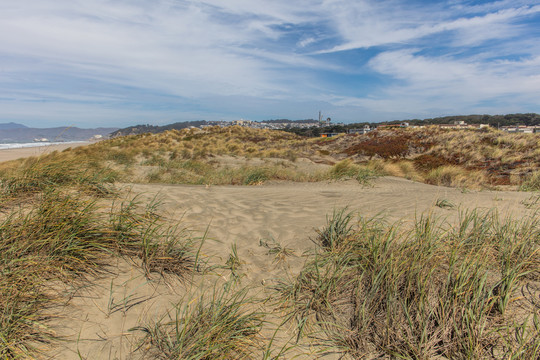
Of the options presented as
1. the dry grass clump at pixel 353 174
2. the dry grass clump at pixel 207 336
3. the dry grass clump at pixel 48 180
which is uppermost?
the dry grass clump at pixel 48 180

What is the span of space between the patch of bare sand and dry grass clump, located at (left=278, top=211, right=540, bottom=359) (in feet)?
1.17

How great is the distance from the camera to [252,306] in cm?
238

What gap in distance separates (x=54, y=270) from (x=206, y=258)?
4.37 ft

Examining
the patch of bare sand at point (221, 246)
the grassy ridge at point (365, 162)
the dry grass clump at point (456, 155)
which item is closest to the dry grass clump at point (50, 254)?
the patch of bare sand at point (221, 246)

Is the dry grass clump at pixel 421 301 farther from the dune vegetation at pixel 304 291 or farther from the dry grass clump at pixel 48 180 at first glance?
the dry grass clump at pixel 48 180

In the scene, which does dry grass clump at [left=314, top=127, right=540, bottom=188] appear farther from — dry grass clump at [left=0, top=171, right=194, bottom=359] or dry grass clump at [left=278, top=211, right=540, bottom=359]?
dry grass clump at [left=0, top=171, right=194, bottom=359]

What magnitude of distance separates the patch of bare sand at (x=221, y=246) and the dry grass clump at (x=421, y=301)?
0.36m

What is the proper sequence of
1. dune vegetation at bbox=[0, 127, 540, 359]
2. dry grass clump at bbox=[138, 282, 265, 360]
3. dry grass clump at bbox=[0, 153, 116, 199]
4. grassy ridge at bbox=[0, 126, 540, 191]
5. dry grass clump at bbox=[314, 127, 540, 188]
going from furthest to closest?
1. dry grass clump at bbox=[314, 127, 540, 188]
2. grassy ridge at bbox=[0, 126, 540, 191]
3. dry grass clump at bbox=[0, 153, 116, 199]
4. dune vegetation at bbox=[0, 127, 540, 359]
5. dry grass clump at bbox=[138, 282, 265, 360]

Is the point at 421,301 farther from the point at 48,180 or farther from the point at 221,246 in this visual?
the point at 48,180

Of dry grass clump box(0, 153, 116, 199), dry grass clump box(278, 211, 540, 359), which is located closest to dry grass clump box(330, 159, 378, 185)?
dry grass clump box(278, 211, 540, 359)

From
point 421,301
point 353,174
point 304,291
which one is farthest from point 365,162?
point 421,301

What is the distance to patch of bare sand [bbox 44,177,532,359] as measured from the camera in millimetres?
1900

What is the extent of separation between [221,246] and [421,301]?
2.19 m

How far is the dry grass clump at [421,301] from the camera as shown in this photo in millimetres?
1887
